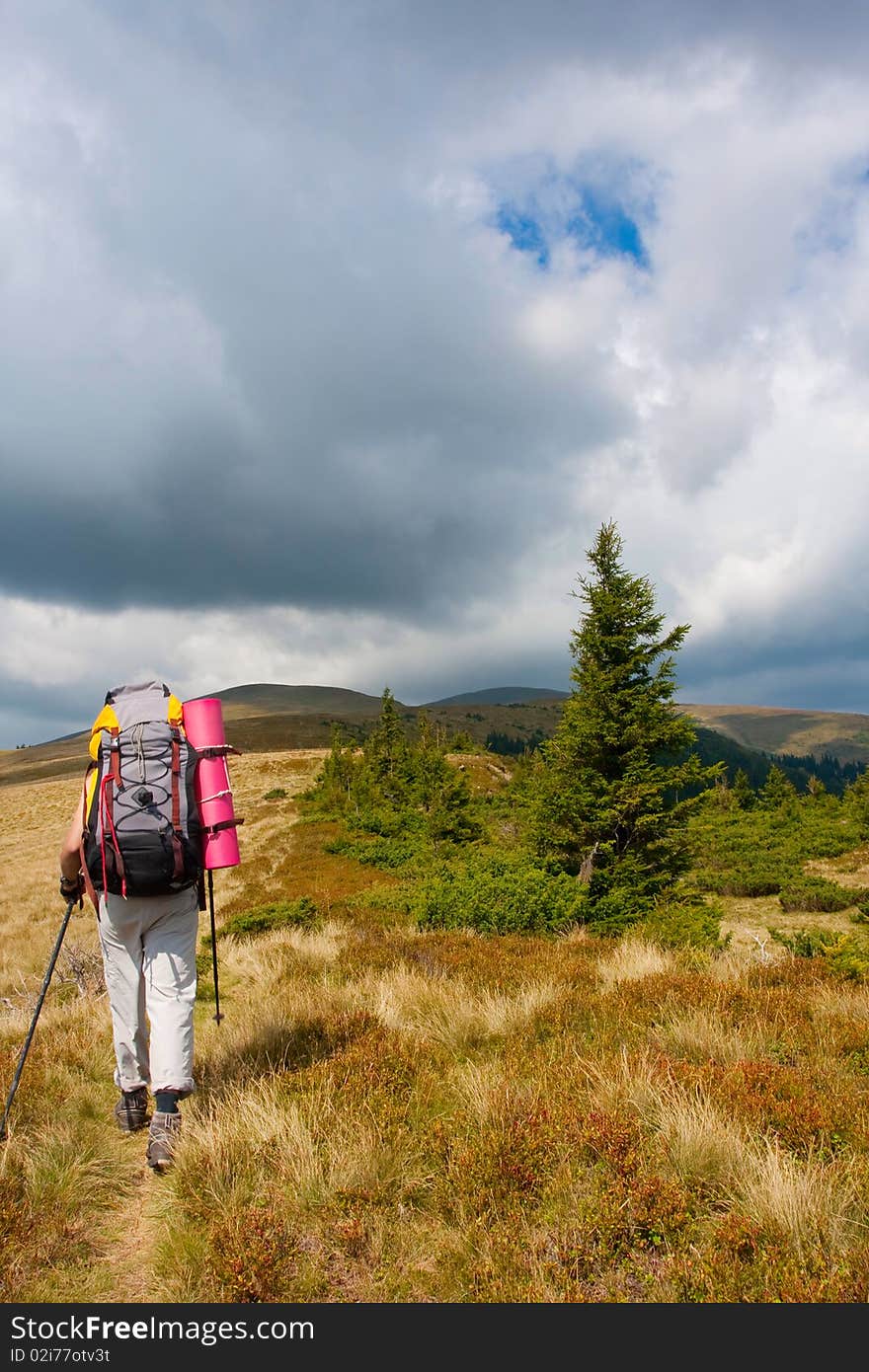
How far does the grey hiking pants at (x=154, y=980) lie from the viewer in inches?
144

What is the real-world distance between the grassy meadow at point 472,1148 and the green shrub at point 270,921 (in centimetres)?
457

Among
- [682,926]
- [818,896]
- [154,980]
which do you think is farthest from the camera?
[818,896]

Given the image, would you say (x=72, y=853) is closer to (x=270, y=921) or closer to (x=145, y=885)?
(x=145, y=885)

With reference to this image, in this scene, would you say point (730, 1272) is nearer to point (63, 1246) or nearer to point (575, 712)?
point (63, 1246)

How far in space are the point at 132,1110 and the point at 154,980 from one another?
3.35ft

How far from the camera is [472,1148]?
3.19 m

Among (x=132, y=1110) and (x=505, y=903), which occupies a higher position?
(x=132, y=1110)

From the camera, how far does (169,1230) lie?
2.94 metres

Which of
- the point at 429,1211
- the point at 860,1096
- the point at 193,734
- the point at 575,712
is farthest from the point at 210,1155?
the point at 575,712

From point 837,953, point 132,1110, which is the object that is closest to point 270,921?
point 132,1110

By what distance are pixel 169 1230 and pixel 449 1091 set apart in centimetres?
175

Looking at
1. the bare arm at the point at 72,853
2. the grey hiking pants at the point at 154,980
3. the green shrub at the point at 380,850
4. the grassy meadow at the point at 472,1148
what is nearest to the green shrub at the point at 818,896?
the green shrub at the point at 380,850

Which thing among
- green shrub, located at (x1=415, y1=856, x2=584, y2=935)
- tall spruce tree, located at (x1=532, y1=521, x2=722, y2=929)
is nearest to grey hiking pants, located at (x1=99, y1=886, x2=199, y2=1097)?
green shrub, located at (x1=415, y1=856, x2=584, y2=935)

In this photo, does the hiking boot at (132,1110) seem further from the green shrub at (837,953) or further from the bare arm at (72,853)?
the green shrub at (837,953)
